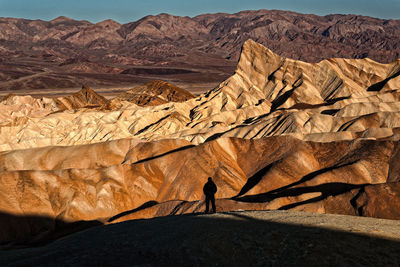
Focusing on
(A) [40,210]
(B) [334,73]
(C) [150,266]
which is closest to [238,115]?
(B) [334,73]

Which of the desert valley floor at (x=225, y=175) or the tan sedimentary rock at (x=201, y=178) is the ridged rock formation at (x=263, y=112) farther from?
the tan sedimentary rock at (x=201, y=178)

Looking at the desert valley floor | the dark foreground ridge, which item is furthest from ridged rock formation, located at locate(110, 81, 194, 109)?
the dark foreground ridge

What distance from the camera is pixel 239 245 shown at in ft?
35.3

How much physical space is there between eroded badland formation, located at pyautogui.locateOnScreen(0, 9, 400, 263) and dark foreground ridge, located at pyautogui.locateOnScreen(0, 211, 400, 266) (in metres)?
1.19

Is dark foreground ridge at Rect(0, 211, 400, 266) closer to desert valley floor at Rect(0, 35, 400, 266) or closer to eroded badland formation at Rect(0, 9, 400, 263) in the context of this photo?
desert valley floor at Rect(0, 35, 400, 266)

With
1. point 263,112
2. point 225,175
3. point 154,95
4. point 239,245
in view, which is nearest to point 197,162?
point 225,175

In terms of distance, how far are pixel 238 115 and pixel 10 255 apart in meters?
43.6

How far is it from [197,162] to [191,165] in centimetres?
59

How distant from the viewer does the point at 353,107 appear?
150 ft

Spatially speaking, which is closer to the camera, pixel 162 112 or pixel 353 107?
pixel 353 107

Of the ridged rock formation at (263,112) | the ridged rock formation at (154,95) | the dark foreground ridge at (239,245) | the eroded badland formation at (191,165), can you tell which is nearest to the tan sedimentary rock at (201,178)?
the eroded badland formation at (191,165)

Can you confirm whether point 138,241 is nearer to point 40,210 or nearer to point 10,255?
point 10,255

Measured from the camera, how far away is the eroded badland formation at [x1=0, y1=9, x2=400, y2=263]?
2308 cm

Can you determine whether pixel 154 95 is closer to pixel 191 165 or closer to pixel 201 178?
pixel 191 165
